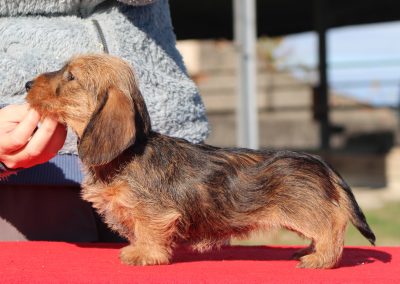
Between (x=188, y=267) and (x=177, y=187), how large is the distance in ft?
0.85

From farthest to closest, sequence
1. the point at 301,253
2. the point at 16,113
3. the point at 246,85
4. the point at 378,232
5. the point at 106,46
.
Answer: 1. the point at 378,232
2. the point at 246,85
3. the point at 106,46
4. the point at 301,253
5. the point at 16,113

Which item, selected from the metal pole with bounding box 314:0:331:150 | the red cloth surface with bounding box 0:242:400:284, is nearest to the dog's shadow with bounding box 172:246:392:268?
the red cloth surface with bounding box 0:242:400:284

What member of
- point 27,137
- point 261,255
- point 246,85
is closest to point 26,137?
point 27,137

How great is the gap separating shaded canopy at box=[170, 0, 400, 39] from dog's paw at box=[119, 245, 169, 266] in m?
12.3

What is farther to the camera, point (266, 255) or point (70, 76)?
point (266, 255)

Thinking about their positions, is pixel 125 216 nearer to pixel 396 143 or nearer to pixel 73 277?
pixel 73 277

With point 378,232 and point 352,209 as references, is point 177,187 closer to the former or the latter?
point 352,209

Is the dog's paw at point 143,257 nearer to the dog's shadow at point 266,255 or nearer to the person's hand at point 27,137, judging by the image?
the dog's shadow at point 266,255

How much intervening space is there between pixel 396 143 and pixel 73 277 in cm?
1507

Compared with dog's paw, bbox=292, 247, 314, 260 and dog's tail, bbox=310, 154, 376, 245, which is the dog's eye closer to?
dog's tail, bbox=310, 154, 376, 245

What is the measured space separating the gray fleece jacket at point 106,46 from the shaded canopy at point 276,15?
446 inches

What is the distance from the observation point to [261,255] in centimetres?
284

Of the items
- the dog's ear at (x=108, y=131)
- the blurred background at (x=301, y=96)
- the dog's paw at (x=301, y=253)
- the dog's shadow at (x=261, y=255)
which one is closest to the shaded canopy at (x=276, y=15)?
the blurred background at (x=301, y=96)

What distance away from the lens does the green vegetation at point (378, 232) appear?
9.08m
